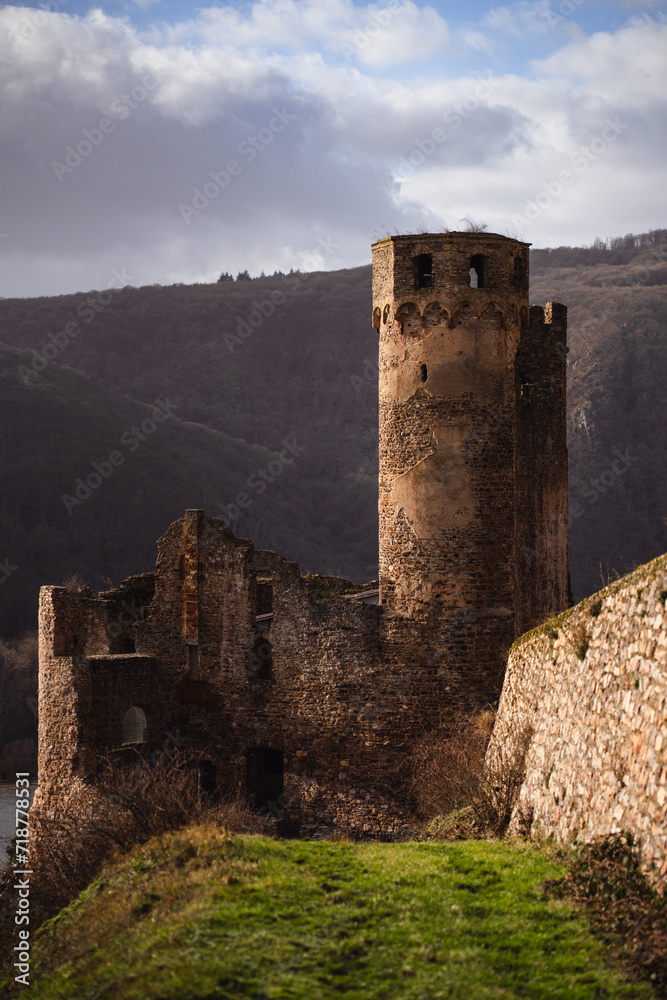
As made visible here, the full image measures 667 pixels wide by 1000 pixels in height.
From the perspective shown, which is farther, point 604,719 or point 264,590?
point 264,590

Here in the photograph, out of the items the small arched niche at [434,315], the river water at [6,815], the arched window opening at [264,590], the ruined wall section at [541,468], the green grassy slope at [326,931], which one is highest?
the small arched niche at [434,315]

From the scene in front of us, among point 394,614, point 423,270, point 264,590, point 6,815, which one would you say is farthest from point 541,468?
point 6,815

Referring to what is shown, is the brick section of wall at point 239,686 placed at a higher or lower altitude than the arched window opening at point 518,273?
lower

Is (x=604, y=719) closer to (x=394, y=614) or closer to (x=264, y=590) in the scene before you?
(x=394, y=614)

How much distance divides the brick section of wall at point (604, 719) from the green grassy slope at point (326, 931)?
2.43 feet

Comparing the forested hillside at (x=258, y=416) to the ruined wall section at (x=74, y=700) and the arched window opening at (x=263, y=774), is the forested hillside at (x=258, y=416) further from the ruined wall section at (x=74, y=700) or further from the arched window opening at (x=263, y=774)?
the ruined wall section at (x=74, y=700)

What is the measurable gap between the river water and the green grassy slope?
13.1 meters

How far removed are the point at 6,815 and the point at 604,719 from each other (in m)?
28.7

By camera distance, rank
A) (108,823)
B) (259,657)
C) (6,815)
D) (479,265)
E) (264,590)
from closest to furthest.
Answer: (108,823) < (479,265) < (259,657) < (264,590) < (6,815)

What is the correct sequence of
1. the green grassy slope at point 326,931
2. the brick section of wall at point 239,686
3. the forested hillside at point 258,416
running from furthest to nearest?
the forested hillside at point 258,416, the brick section of wall at point 239,686, the green grassy slope at point 326,931

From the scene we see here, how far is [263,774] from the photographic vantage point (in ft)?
76.6

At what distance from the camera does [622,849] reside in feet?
31.0

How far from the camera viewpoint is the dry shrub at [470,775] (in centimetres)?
1375

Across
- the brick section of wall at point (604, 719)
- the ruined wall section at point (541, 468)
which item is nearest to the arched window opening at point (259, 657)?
the ruined wall section at point (541, 468)
